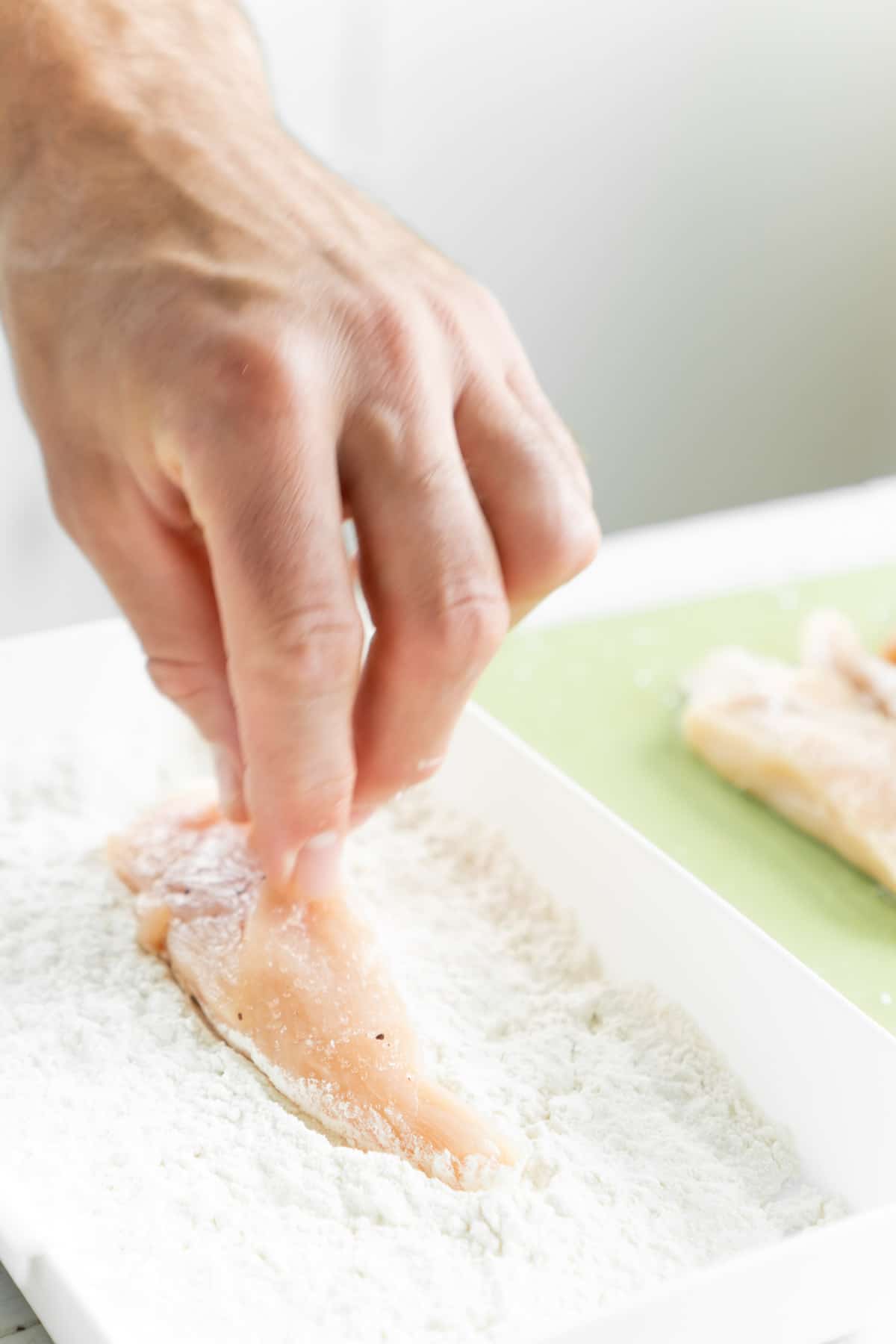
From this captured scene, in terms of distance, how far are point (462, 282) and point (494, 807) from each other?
0.35 metres

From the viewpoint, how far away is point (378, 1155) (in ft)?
2.33

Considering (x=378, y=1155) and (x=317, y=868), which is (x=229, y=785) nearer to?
(x=317, y=868)

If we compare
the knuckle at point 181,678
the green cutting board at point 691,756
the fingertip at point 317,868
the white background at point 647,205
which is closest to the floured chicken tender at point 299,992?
the fingertip at point 317,868

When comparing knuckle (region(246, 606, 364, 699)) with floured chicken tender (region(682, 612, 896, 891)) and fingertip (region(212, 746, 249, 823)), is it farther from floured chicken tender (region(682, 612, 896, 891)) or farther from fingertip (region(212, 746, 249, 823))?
floured chicken tender (region(682, 612, 896, 891))

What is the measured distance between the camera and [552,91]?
278 cm

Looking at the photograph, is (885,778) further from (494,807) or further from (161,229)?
(161,229)

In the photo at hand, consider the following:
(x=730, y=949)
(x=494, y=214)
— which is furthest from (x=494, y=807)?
(x=494, y=214)

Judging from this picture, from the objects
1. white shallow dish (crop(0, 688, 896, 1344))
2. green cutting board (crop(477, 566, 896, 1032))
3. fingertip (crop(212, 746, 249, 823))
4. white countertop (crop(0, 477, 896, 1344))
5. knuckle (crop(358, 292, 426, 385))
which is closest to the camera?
white shallow dish (crop(0, 688, 896, 1344))

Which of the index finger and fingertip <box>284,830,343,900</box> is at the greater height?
the index finger

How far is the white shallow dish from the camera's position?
1.86 ft

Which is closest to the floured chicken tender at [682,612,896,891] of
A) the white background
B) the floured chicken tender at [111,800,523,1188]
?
the floured chicken tender at [111,800,523,1188]

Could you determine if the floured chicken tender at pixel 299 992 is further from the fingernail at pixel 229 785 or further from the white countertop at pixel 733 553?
the white countertop at pixel 733 553

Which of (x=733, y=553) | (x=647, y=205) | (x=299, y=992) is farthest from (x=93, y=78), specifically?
(x=647, y=205)

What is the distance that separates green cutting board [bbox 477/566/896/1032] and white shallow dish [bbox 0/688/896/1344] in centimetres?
16
